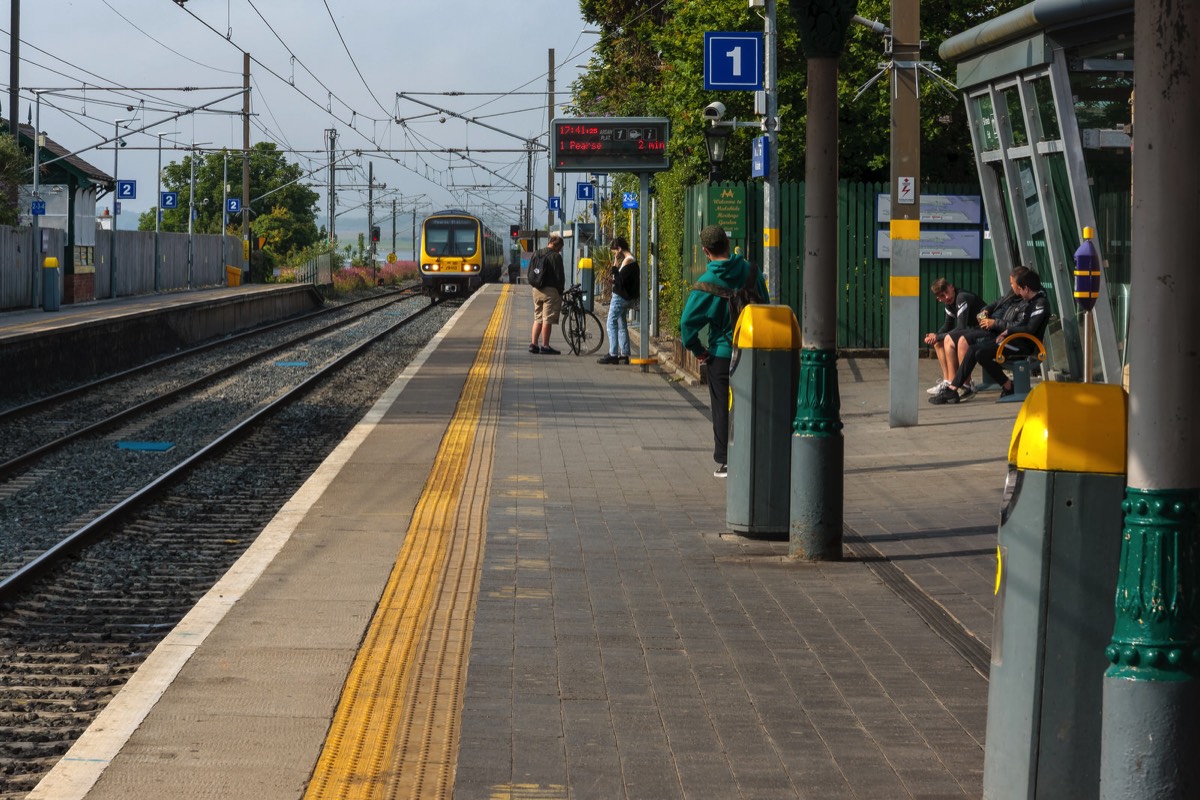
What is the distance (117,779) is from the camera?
4516mm

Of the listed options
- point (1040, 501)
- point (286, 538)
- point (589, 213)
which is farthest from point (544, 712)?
point (589, 213)

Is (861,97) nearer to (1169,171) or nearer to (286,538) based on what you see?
(286,538)

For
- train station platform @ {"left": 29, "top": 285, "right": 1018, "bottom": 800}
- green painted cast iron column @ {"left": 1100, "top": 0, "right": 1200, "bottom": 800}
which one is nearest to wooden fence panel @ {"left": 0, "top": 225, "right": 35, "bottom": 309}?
train station platform @ {"left": 29, "top": 285, "right": 1018, "bottom": 800}

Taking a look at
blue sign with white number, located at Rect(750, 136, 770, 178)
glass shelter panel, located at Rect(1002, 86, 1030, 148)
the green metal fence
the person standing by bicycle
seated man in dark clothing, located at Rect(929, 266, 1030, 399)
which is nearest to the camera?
glass shelter panel, located at Rect(1002, 86, 1030, 148)

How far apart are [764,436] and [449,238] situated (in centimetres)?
4585

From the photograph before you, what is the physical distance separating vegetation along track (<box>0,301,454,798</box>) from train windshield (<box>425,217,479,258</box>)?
115 feet

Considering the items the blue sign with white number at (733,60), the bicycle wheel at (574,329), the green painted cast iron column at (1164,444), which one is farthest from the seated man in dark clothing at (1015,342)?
the green painted cast iron column at (1164,444)

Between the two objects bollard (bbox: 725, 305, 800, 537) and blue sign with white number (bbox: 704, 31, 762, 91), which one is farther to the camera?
blue sign with white number (bbox: 704, 31, 762, 91)

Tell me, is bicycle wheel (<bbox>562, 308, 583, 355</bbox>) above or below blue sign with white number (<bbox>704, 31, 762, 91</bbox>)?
below

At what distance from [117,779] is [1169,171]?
10.3ft

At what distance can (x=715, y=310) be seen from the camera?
10414 millimetres

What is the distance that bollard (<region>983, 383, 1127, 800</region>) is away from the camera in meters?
3.92

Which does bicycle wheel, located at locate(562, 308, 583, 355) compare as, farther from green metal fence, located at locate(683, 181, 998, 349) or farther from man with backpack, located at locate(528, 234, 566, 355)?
green metal fence, located at locate(683, 181, 998, 349)

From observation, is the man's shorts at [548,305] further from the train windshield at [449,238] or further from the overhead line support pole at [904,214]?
the train windshield at [449,238]
